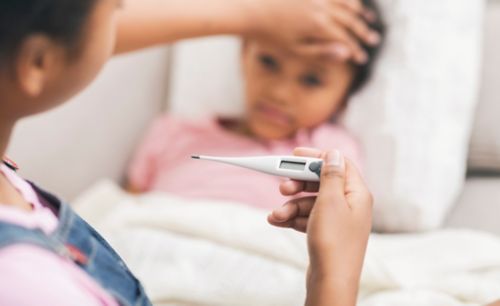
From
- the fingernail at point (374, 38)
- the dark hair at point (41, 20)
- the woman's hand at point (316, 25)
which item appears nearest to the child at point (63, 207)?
the dark hair at point (41, 20)

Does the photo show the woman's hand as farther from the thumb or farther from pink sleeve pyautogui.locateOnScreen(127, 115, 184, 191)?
the thumb

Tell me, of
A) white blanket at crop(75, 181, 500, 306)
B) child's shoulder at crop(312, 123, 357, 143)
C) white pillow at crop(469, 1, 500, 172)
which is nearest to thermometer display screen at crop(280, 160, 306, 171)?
white blanket at crop(75, 181, 500, 306)

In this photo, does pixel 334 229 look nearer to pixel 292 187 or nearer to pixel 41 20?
pixel 292 187

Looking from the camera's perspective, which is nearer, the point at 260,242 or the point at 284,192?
the point at 284,192

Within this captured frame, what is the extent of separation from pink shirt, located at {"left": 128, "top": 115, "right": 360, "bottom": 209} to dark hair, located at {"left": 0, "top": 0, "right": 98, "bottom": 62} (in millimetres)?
875

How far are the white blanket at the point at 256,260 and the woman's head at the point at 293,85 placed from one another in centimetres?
24

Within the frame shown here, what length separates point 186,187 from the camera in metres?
1.40

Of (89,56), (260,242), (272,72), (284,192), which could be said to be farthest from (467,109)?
(89,56)

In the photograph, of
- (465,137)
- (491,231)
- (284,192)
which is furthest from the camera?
(465,137)

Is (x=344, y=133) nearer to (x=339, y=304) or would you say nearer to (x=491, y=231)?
(x=491, y=231)

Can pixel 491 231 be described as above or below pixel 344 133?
below

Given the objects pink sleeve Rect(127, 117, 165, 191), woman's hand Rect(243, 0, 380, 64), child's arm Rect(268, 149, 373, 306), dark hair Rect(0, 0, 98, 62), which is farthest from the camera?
pink sleeve Rect(127, 117, 165, 191)

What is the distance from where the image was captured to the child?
477 millimetres

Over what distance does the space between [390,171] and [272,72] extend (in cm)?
29
